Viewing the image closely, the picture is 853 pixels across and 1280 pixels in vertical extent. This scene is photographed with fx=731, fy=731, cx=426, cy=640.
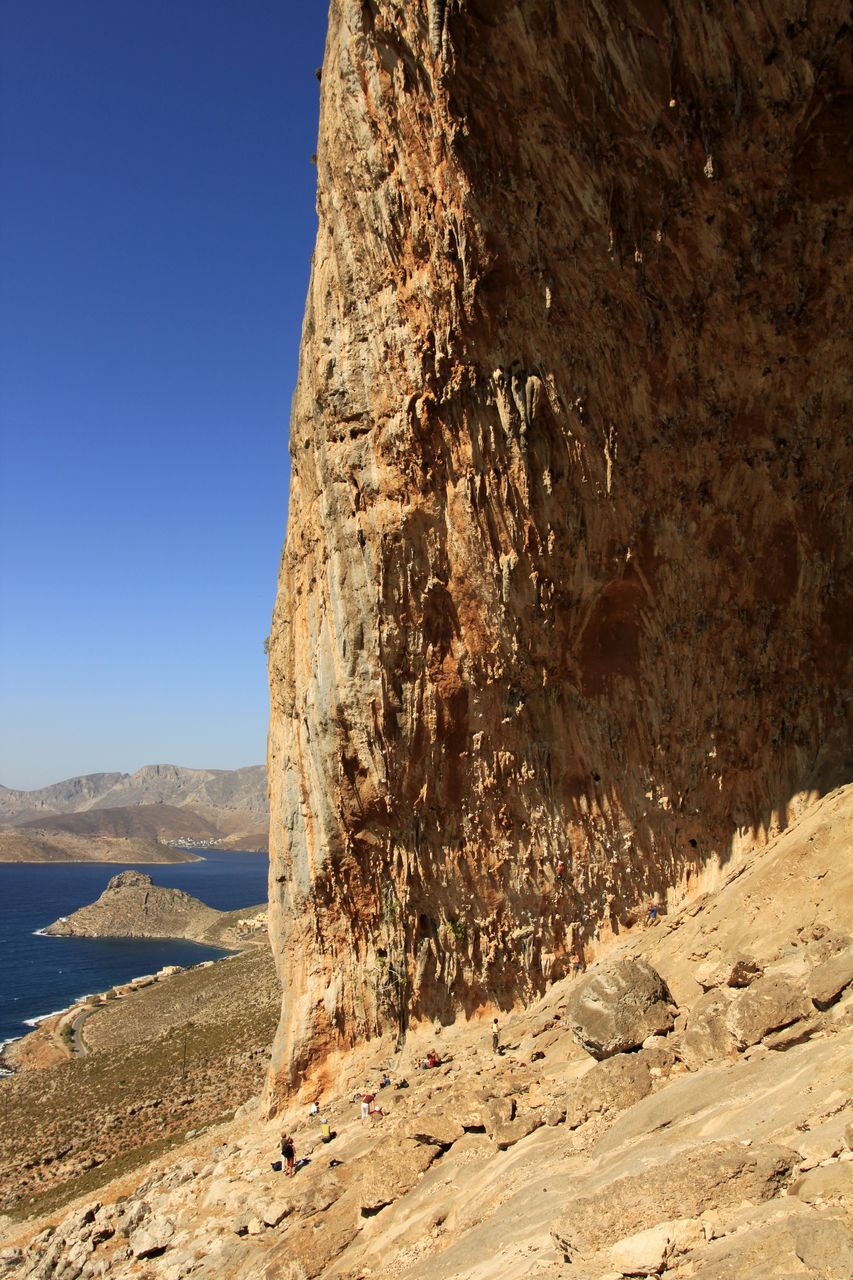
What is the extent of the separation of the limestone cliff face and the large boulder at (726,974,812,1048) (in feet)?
15.8

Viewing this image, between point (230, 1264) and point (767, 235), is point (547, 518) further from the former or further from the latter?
point (230, 1264)

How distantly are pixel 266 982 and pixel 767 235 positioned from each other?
4418 cm

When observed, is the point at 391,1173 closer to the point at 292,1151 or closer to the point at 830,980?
the point at 292,1151

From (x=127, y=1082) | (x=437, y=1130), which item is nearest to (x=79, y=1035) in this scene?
(x=127, y=1082)

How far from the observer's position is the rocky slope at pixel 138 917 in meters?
80.0

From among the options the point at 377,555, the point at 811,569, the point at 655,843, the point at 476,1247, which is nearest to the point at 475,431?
→ the point at 377,555

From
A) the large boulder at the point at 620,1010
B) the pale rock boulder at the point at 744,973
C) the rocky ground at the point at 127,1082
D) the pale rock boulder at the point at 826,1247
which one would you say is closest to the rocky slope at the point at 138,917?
the rocky ground at the point at 127,1082

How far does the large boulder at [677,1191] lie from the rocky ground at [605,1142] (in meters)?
0.02

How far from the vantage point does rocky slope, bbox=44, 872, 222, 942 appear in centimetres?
8000

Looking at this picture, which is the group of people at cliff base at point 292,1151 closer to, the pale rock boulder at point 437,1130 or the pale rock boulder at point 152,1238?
the pale rock boulder at point 152,1238

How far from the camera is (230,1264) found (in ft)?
32.4

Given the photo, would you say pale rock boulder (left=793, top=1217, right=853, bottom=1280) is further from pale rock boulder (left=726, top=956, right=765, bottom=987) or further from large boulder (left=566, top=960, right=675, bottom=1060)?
large boulder (left=566, top=960, right=675, bottom=1060)

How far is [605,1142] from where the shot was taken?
7.89 meters

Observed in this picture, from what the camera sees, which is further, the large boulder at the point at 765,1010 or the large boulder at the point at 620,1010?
the large boulder at the point at 620,1010
